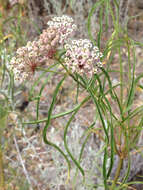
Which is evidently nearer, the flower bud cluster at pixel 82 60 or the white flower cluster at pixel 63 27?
the flower bud cluster at pixel 82 60

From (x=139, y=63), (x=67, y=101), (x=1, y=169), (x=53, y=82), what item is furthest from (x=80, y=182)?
(x=139, y=63)

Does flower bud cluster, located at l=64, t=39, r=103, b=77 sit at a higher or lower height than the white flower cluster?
lower

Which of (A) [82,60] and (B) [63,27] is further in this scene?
(B) [63,27]

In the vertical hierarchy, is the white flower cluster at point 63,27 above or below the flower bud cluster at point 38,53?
above

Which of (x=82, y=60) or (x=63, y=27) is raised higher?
(x=63, y=27)

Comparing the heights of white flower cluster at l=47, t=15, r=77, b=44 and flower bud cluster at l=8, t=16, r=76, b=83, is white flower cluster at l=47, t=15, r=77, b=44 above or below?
above

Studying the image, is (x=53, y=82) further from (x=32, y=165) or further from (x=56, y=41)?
(x=56, y=41)

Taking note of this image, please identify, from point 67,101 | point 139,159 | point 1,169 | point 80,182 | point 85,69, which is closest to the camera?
point 85,69

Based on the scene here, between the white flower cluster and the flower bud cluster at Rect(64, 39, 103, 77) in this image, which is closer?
the flower bud cluster at Rect(64, 39, 103, 77)
